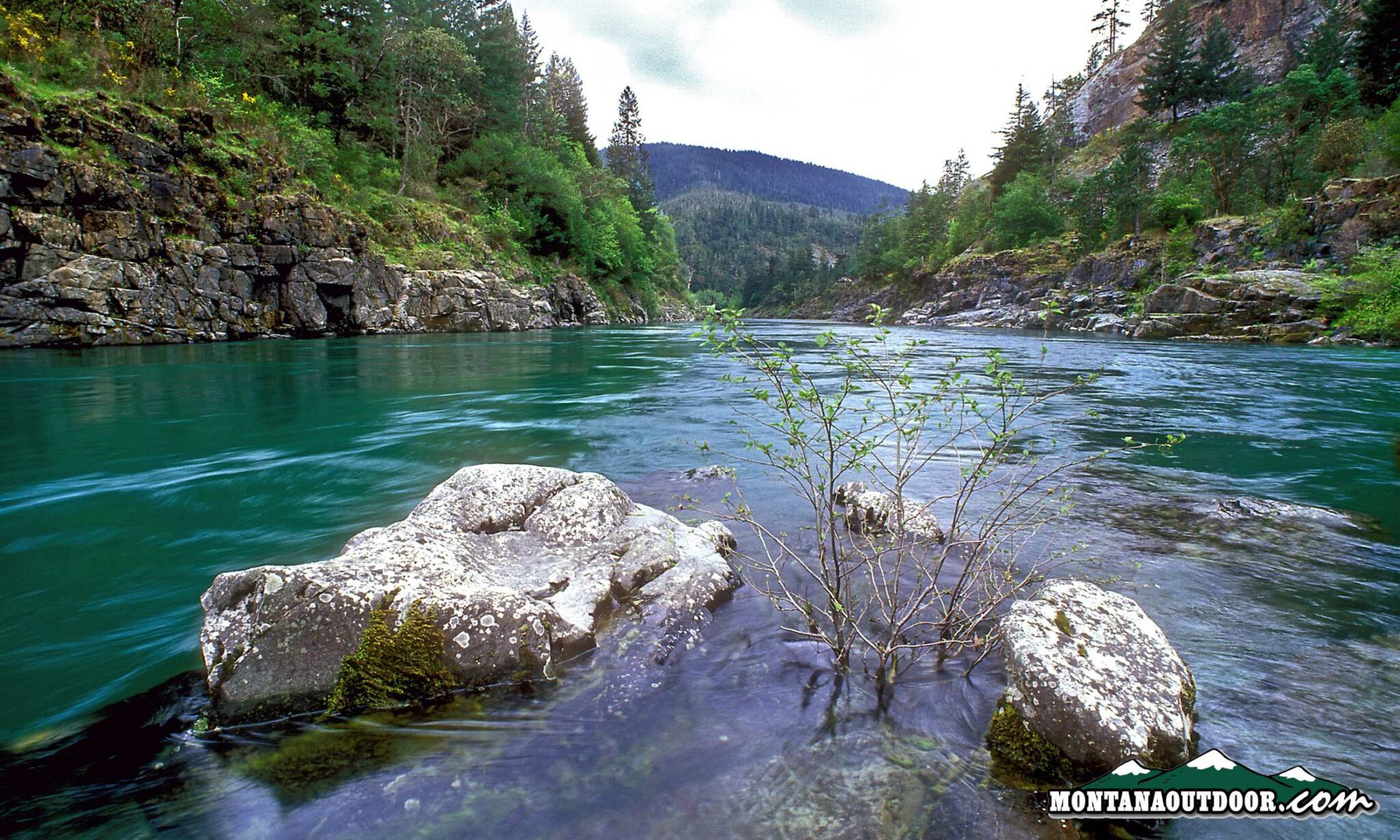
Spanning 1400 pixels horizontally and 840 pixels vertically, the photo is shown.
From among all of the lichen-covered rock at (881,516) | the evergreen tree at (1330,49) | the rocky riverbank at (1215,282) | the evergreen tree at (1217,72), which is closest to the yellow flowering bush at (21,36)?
the rocky riverbank at (1215,282)

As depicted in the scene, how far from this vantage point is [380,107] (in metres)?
39.1

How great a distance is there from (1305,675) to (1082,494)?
12.4ft

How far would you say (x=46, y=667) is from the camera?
3.68 m

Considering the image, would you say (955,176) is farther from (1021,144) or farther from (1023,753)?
(1023,753)

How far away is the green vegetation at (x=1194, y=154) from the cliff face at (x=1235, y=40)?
297 centimetres

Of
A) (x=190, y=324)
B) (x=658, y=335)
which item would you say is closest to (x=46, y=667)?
(x=190, y=324)

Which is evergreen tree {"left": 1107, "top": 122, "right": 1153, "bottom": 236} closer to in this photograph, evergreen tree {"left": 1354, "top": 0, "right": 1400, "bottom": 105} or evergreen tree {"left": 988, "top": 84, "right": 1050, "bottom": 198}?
evergreen tree {"left": 1354, "top": 0, "right": 1400, "bottom": 105}

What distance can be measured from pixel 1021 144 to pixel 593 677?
8876 cm

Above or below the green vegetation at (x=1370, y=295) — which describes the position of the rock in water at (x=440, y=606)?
below

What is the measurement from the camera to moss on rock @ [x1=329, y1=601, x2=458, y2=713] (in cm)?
330

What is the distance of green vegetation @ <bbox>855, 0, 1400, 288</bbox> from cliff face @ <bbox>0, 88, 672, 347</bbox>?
140 ft

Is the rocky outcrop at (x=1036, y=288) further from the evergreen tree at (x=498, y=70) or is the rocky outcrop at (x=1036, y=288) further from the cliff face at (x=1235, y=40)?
the evergreen tree at (x=498, y=70)

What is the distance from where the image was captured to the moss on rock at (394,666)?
10.8 feet

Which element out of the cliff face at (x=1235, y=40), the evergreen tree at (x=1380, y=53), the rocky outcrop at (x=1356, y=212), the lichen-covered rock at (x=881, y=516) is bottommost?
A: the lichen-covered rock at (x=881, y=516)
